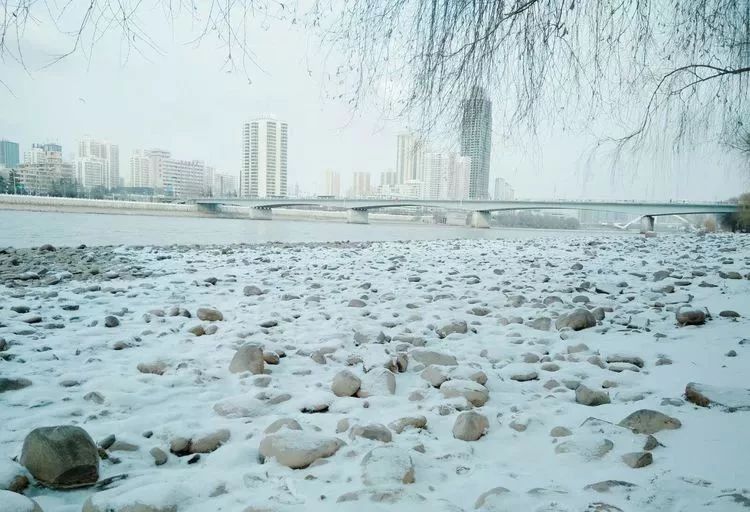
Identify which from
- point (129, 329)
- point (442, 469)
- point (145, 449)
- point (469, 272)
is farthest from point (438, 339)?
point (469, 272)

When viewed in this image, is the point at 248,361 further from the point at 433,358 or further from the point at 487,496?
the point at 487,496

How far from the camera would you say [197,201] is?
51.4 meters

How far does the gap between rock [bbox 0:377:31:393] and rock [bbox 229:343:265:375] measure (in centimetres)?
96

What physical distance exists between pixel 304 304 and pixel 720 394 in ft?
10.1

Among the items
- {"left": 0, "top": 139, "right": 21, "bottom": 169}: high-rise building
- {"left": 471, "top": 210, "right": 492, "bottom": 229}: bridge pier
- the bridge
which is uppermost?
{"left": 0, "top": 139, "right": 21, "bottom": 169}: high-rise building

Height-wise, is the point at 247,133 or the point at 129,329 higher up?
the point at 247,133

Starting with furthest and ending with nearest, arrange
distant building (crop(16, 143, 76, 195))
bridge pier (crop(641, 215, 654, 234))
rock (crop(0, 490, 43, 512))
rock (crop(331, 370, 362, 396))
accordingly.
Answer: distant building (crop(16, 143, 76, 195)), bridge pier (crop(641, 215, 654, 234)), rock (crop(331, 370, 362, 396)), rock (crop(0, 490, 43, 512))

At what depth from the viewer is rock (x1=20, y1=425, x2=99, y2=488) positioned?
1381 mm

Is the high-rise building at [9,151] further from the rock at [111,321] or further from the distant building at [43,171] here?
the distant building at [43,171]

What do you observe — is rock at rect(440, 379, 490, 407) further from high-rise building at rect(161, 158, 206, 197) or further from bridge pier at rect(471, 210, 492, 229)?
high-rise building at rect(161, 158, 206, 197)

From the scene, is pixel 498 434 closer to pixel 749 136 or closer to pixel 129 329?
pixel 129 329

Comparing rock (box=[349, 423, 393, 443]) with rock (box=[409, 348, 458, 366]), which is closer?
rock (box=[349, 423, 393, 443])

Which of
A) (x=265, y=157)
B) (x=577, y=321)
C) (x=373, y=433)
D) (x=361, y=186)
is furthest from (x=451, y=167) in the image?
(x=265, y=157)

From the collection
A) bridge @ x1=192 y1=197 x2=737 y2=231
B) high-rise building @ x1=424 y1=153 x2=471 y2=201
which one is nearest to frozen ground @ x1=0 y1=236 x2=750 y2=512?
high-rise building @ x1=424 y1=153 x2=471 y2=201
